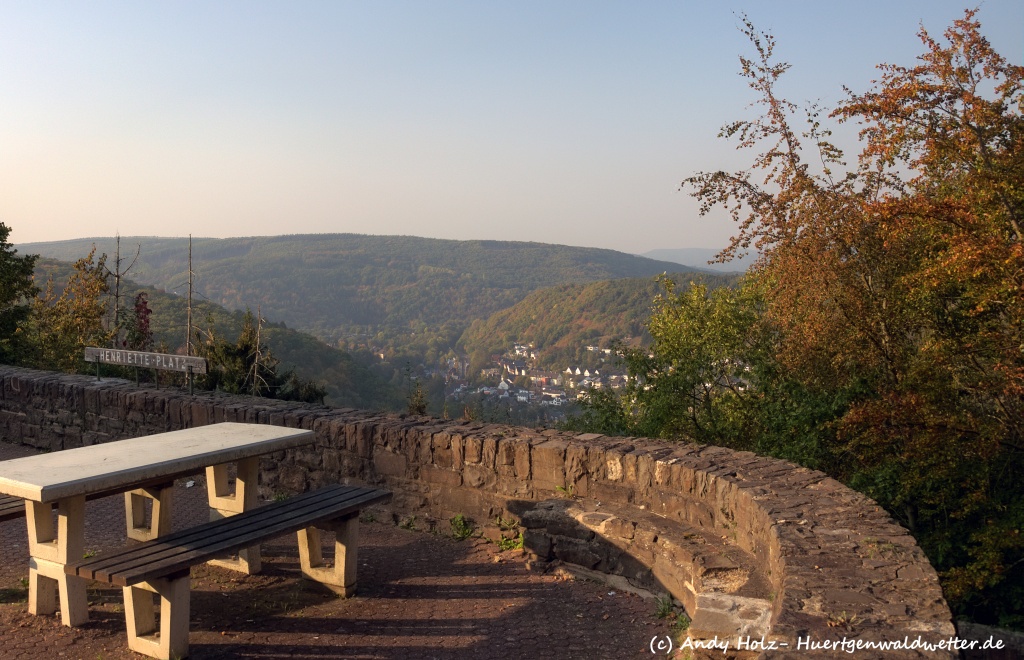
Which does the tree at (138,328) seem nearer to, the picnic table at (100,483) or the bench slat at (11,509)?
the picnic table at (100,483)

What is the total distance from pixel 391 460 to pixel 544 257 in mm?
112422

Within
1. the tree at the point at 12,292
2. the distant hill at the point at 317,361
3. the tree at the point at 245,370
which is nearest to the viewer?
the tree at the point at 245,370

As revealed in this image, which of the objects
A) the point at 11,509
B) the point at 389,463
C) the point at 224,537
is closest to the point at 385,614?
the point at 224,537

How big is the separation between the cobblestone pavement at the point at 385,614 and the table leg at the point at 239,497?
3.0 inches

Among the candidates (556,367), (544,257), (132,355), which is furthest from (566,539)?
(544,257)

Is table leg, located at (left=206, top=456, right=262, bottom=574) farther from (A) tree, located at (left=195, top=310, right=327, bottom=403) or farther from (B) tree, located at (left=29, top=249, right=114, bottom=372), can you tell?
(B) tree, located at (left=29, top=249, right=114, bottom=372)

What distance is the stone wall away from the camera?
2.88 m

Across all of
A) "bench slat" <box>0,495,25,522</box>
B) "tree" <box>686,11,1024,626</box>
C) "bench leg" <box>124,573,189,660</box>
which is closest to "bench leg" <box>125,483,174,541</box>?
"bench slat" <box>0,495,25,522</box>

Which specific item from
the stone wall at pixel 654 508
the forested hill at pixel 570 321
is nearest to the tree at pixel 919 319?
the stone wall at pixel 654 508

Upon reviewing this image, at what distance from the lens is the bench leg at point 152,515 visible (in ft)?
15.3

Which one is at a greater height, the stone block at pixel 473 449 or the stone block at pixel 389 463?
the stone block at pixel 473 449

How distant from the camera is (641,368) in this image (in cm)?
1268

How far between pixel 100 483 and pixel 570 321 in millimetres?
43688

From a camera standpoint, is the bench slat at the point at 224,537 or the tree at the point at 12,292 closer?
the bench slat at the point at 224,537
